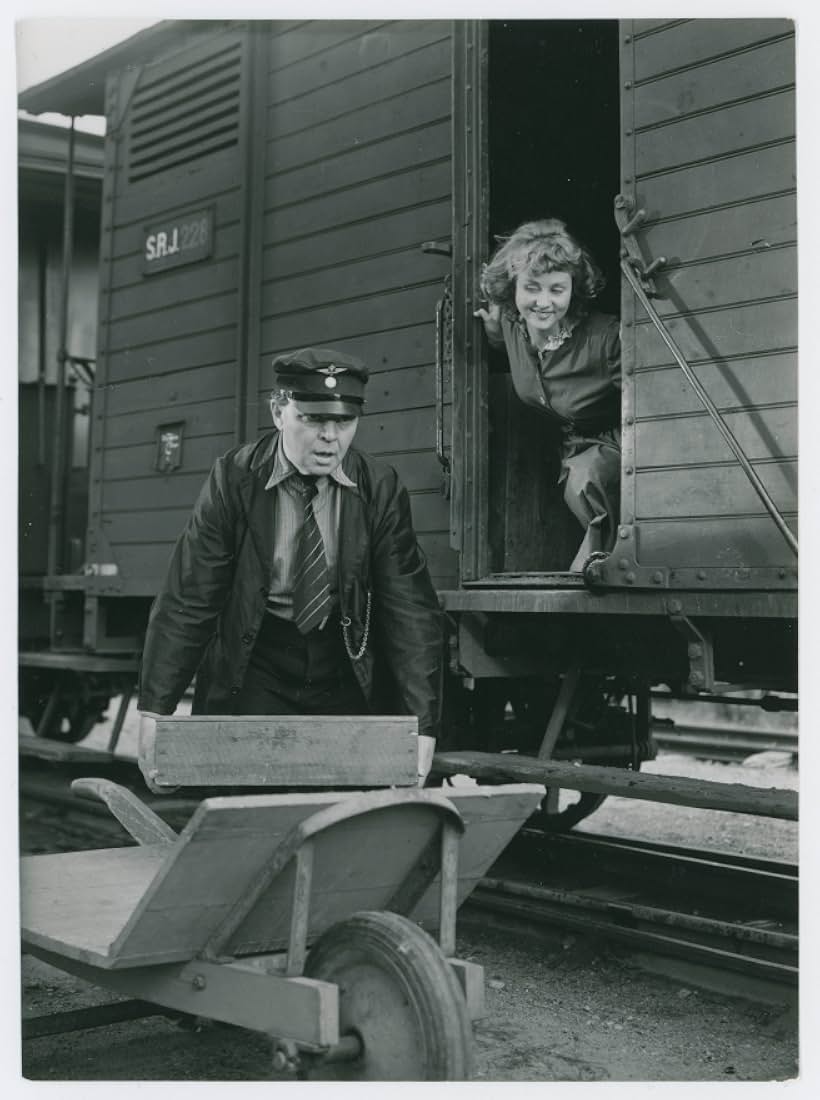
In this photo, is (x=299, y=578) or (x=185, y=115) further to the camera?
(x=185, y=115)

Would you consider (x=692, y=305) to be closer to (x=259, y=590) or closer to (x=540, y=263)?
(x=540, y=263)

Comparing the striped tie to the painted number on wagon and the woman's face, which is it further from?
the painted number on wagon

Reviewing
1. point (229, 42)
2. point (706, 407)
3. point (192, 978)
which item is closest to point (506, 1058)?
point (192, 978)

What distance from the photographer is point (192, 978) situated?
103 inches

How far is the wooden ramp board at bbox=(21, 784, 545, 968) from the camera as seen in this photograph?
241 cm

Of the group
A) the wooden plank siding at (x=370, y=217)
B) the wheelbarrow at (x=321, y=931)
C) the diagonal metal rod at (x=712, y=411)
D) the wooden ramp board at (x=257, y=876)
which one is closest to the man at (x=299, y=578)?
the wooden ramp board at (x=257, y=876)

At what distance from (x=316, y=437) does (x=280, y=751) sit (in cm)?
89

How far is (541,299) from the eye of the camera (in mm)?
4598

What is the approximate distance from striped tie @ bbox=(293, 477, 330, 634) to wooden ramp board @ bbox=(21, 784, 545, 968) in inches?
33.3

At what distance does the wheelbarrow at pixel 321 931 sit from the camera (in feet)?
7.78

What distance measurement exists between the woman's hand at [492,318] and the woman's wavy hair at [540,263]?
24 millimetres

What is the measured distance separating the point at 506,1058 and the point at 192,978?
1.28 m

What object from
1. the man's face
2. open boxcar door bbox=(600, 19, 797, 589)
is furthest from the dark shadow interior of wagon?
the man's face

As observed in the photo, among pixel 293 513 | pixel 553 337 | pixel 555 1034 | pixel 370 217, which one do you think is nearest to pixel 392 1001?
pixel 293 513
